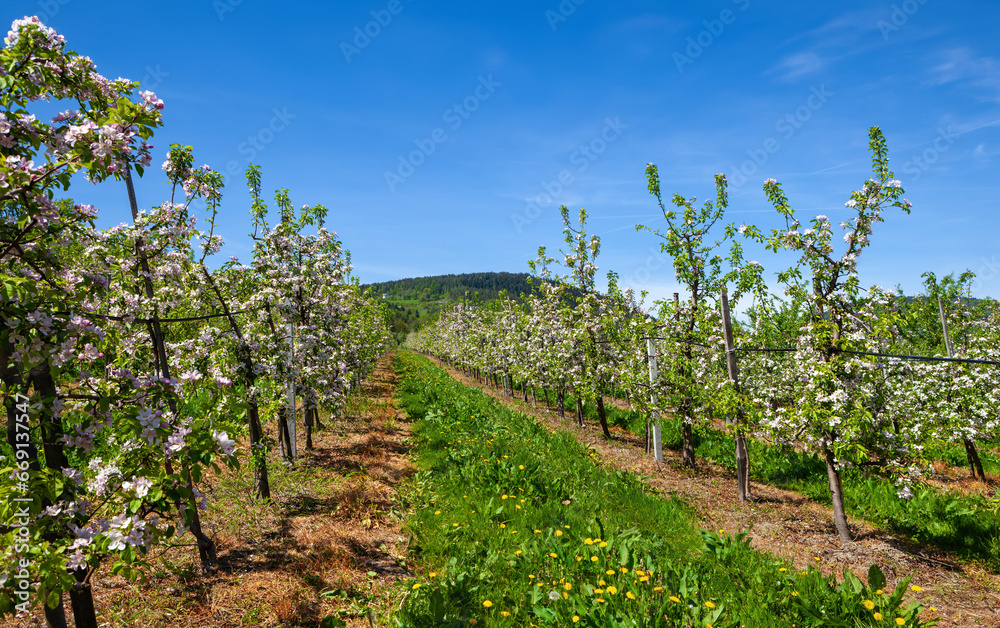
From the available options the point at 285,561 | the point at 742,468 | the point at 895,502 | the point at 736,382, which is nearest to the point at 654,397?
the point at 742,468

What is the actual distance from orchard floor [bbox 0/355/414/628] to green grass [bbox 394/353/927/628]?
56 centimetres

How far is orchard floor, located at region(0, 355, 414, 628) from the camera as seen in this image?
4.73 metres

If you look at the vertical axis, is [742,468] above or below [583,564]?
below

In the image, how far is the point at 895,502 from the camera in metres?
8.39

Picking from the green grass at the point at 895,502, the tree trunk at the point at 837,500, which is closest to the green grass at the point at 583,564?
the tree trunk at the point at 837,500

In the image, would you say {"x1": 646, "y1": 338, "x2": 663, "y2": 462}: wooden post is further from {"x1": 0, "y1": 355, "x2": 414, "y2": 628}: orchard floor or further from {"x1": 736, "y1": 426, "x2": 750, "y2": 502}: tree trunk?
{"x1": 0, "y1": 355, "x2": 414, "y2": 628}: orchard floor

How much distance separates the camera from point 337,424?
14.3m

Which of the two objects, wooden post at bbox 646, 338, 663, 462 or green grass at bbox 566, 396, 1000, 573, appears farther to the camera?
wooden post at bbox 646, 338, 663, 462

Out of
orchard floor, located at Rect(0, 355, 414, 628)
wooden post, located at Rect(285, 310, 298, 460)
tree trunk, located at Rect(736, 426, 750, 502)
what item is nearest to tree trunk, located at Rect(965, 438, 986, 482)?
tree trunk, located at Rect(736, 426, 750, 502)

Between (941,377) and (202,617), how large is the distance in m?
18.4

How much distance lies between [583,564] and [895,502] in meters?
7.09

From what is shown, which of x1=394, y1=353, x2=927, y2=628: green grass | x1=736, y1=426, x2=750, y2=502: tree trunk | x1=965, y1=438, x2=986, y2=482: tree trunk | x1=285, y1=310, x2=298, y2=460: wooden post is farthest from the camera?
x1=965, y1=438, x2=986, y2=482: tree trunk

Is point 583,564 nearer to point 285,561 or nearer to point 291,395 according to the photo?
point 285,561

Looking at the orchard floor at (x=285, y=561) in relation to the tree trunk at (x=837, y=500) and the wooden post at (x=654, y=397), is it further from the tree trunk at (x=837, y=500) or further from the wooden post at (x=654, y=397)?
the tree trunk at (x=837, y=500)
